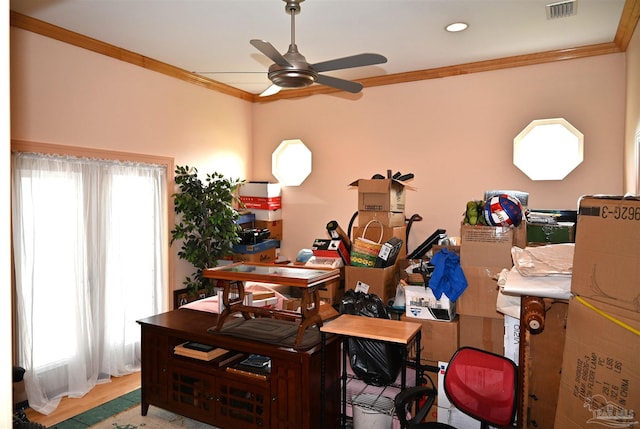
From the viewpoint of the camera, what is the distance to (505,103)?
168 inches

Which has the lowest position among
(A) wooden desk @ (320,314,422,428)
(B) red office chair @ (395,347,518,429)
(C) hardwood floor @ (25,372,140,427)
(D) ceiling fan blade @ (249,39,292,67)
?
(C) hardwood floor @ (25,372,140,427)

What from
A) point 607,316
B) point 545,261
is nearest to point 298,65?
point 545,261

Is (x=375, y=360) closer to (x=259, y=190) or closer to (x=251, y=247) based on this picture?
(x=251, y=247)

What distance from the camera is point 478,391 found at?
2141mm

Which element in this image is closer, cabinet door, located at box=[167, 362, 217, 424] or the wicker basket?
cabinet door, located at box=[167, 362, 217, 424]

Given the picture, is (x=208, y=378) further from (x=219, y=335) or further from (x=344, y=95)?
(x=344, y=95)

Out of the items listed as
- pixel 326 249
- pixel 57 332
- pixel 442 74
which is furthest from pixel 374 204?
pixel 57 332

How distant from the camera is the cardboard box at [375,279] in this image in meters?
3.67

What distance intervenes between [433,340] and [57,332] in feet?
10.4

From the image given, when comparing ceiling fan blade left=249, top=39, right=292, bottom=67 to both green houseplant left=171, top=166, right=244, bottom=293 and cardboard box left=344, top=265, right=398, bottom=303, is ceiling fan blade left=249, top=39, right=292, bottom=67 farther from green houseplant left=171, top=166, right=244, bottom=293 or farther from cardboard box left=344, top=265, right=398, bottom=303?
green houseplant left=171, top=166, right=244, bottom=293

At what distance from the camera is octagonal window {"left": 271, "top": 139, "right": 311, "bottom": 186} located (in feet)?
18.1

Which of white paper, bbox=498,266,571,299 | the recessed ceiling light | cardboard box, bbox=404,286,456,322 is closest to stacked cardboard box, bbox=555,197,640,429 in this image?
white paper, bbox=498,266,571,299

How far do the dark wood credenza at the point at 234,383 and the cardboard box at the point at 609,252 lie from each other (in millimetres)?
1615

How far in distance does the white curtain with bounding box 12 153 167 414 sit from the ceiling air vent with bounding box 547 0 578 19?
12.6 feet
